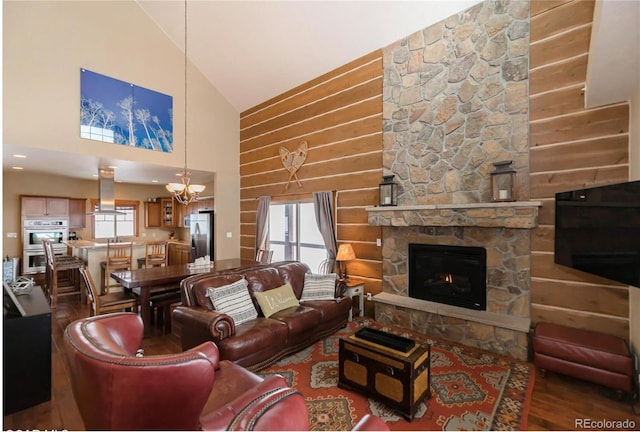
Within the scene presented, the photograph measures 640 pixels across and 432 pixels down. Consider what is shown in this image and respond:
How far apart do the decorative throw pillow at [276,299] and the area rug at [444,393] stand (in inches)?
22.6

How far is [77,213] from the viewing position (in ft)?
27.3

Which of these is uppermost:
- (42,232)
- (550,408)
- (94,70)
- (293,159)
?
(94,70)

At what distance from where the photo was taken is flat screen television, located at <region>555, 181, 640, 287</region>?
87.7 inches

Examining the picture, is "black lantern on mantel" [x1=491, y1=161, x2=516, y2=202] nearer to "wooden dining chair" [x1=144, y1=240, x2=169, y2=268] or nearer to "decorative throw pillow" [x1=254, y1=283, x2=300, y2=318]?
"decorative throw pillow" [x1=254, y1=283, x2=300, y2=318]

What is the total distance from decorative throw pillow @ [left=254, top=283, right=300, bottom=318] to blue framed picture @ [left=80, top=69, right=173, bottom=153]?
13.0ft

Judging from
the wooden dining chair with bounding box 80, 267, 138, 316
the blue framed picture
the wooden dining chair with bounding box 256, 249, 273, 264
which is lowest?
the wooden dining chair with bounding box 80, 267, 138, 316

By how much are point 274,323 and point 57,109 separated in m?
4.80

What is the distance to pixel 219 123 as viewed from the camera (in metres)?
6.93

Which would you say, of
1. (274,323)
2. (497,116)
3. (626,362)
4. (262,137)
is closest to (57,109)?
(262,137)

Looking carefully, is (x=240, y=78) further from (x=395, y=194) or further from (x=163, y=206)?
(x=163, y=206)

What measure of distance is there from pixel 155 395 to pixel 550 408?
307 centimetres

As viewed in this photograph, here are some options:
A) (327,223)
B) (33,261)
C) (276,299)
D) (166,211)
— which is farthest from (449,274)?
(33,261)

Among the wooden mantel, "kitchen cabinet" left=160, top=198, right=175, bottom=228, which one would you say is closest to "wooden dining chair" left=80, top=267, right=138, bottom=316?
the wooden mantel

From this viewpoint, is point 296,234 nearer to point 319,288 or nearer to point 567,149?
point 319,288
